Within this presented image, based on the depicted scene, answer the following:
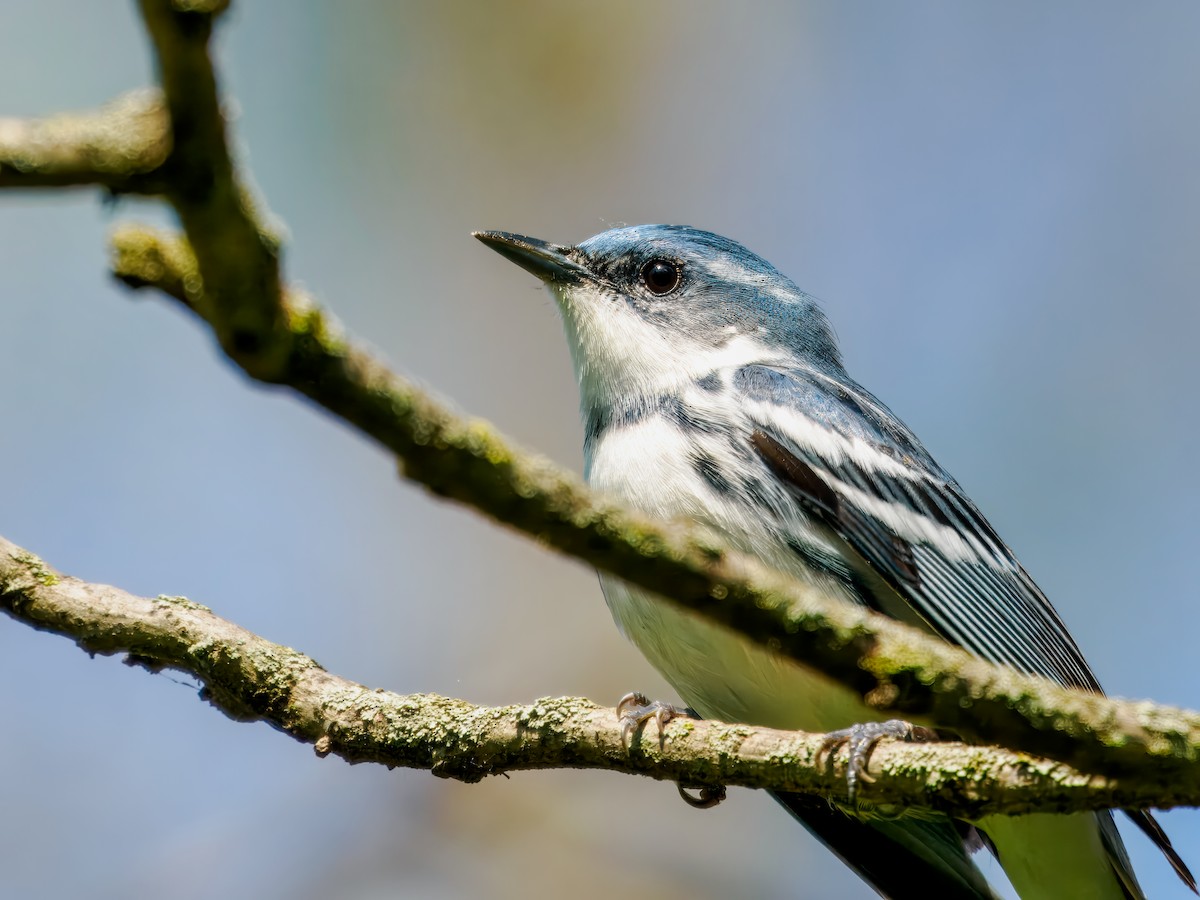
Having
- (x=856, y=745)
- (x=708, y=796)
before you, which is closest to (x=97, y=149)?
(x=856, y=745)

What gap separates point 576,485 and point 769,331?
12.5 ft

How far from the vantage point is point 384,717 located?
141 inches

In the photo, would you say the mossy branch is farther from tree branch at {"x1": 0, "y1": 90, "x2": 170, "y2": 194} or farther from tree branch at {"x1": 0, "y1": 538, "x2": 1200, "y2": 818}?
tree branch at {"x1": 0, "y1": 538, "x2": 1200, "y2": 818}

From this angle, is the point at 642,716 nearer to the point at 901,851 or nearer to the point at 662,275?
the point at 901,851

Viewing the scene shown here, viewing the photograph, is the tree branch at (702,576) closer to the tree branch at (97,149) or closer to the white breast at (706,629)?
the tree branch at (97,149)

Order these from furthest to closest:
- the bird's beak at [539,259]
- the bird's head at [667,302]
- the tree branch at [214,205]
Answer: the bird's beak at [539,259] → the bird's head at [667,302] → the tree branch at [214,205]

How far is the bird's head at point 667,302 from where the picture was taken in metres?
5.17

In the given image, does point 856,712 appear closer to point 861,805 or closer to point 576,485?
point 861,805

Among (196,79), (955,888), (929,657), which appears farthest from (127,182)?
(955,888)

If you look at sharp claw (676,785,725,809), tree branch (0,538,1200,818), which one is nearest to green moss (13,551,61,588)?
tree branch (0,538,1200,818)

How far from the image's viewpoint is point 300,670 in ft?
12.1

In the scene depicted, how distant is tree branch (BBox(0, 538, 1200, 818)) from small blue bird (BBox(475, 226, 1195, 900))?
77 centimetres

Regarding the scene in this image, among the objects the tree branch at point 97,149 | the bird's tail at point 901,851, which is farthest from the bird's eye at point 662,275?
the tree branch at point 97,149

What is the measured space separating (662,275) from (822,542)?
1.88m
